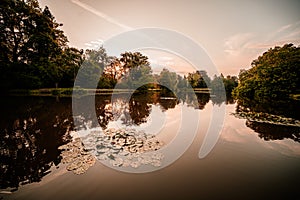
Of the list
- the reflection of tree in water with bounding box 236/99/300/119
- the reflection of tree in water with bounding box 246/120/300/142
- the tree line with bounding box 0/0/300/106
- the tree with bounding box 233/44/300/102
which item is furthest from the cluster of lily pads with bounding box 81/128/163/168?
the tree with bounding box 233/44/300/102

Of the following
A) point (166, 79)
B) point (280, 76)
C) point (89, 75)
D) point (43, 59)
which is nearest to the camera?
point (280, 76)

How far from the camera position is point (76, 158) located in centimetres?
500

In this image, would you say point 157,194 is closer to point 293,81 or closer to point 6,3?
point 293,81

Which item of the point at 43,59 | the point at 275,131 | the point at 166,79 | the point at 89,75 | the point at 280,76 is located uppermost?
the point at 166,79

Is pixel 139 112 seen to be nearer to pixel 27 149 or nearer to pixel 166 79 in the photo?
pixel 27 149

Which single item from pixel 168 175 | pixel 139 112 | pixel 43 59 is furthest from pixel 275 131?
pixel 43 59

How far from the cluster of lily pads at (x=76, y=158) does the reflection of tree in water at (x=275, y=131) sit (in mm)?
7278

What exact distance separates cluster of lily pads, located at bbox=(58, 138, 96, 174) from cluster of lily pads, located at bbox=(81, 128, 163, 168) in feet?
0.74

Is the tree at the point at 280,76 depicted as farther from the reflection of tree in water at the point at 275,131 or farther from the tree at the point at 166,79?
the tree at the point at 166,79

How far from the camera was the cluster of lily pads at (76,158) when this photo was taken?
4449mm

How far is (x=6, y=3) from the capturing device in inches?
914

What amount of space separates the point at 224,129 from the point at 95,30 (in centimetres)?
1876

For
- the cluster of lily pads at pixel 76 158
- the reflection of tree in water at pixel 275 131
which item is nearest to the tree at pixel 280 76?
the reflection of tree in water at pixel 275 131

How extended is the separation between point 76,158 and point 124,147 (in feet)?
5.20
